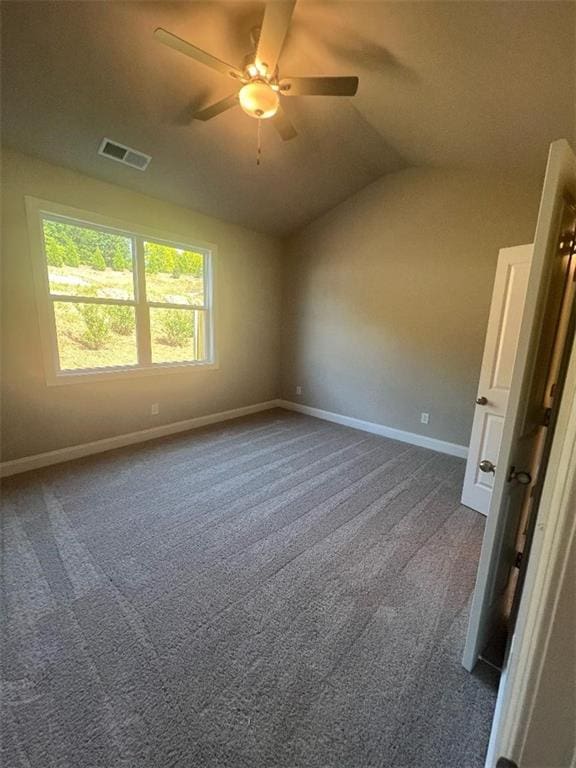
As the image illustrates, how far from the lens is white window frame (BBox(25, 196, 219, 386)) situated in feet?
9.25

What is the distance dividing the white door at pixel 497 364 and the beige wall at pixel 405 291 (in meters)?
1.09

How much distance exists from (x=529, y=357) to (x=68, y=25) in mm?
3044

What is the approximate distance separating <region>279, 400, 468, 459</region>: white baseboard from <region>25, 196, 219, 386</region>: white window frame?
1610mm

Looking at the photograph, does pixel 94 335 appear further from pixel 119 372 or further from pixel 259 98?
pixel 259 98

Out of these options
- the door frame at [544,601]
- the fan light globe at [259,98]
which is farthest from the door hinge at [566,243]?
the fan light globe at [259,98]

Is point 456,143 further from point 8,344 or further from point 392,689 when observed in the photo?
point 8,344

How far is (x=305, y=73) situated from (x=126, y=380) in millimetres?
3197

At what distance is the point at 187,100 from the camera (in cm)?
245

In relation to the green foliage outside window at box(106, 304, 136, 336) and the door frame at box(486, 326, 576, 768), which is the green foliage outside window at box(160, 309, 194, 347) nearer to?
the green foliage outside window at box(106, 304, 136, 336)

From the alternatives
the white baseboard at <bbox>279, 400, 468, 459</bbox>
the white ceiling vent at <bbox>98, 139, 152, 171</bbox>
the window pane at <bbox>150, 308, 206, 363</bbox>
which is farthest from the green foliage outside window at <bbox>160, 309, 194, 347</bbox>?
the white baseboard at <bbox>279, 400, 468, 459</bbox>

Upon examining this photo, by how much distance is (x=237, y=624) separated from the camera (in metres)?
1.54

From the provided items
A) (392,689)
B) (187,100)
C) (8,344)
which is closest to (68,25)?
(187,100)

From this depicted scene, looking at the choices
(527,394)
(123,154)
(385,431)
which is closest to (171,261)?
(123,154)

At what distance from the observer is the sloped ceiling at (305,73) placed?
1772mm
